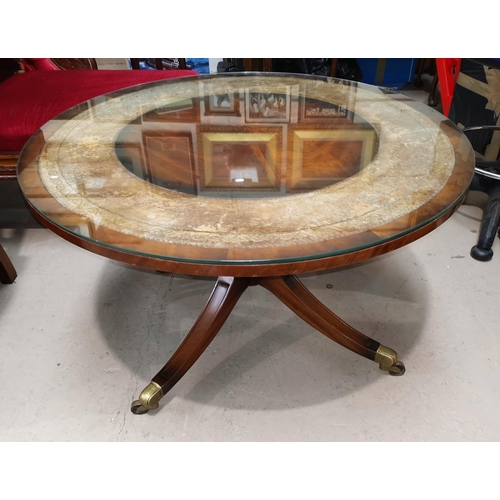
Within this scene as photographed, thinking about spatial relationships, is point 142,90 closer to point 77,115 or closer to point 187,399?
point 77,115

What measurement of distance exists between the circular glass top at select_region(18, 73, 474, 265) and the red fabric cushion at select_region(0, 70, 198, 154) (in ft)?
1.47

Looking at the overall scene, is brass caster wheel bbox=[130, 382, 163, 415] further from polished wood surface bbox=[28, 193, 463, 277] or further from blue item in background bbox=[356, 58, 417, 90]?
blue item in background bbox=[356, 58, 417, 90]

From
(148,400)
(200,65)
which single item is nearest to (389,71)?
(200,65)

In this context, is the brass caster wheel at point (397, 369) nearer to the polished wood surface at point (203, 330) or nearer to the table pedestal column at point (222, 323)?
the table pedestal column at point (222, 323)

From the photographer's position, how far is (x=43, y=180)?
127 cm

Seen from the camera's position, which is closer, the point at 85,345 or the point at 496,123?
the point at 85,345

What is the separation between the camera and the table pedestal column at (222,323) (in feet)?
4.67

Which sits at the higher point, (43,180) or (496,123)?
(43,180)

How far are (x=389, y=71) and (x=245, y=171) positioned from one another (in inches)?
129

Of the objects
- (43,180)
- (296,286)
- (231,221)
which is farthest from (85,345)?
(231,221)

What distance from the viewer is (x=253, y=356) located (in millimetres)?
1623

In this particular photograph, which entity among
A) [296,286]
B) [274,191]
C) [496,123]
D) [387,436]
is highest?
[274,191]

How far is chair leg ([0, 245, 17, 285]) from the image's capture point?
188 centimetres

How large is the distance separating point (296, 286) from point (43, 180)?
2.57 ft
